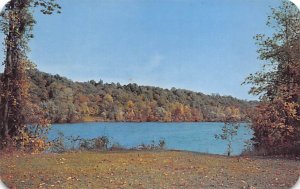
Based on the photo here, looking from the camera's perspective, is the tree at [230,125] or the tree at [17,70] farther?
the tree at [230,125]

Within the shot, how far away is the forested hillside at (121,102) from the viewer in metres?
7.98

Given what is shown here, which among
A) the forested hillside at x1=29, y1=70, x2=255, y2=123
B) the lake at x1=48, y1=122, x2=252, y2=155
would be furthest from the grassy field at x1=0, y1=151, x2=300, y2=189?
the forested hillside at x1=29, y1=70, x2=255, y2=123

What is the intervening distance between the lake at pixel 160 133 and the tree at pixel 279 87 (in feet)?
0.76

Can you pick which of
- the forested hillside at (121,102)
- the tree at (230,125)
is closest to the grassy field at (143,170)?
the tree at (230,125)

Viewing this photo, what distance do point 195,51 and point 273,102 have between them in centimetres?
102

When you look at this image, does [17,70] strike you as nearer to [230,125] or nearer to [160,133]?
[160,133]

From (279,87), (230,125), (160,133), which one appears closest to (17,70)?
(160,133)

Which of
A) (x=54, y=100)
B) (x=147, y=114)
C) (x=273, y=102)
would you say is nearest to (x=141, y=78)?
(x=147, y=114)

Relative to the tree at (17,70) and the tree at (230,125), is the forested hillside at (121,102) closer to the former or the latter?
the tree at (230,125)

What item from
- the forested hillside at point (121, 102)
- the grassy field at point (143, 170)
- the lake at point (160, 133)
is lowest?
the grassy field at point (143, 170)

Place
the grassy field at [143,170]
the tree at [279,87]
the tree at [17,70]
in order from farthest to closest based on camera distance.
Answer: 1. the tree at [279,87]
2. the tree at [17,70]
3. the grassy field at [143,170]

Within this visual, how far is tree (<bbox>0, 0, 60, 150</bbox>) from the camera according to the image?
26.1ft

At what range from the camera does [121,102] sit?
809cm

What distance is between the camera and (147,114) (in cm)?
810
